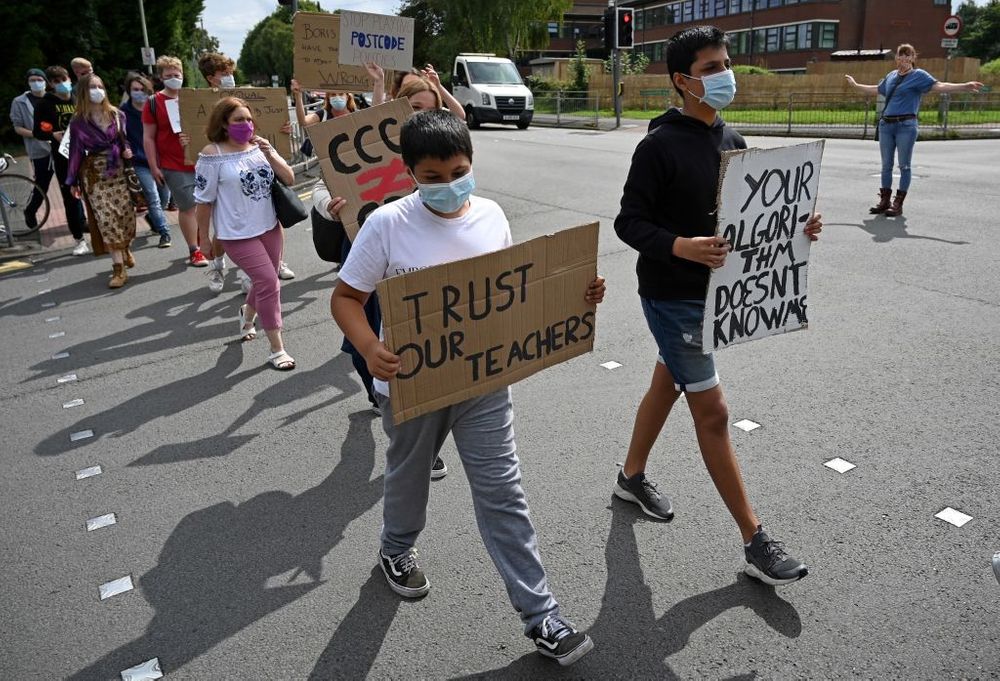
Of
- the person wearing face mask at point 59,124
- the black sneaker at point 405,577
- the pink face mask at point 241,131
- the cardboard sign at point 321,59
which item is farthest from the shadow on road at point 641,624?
the person wearing face mask at point 59,124

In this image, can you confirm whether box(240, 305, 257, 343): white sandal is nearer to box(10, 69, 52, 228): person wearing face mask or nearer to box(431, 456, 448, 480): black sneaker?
box(431, 456, 448, 480): black sneaker

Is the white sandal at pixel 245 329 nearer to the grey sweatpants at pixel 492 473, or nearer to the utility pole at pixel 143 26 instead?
the grey sweatpants at pixel 492 473

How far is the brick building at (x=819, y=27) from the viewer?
53.0 m

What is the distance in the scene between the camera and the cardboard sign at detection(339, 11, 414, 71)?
598 cm

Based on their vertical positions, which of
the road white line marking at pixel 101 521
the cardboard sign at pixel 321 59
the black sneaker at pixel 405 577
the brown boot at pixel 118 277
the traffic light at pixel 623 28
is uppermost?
the traffic light at pixel 623 28

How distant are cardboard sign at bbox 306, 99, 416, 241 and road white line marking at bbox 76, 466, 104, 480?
1848 mm

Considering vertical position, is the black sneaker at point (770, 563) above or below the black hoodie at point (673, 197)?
below

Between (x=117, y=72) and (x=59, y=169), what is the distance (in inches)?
1017

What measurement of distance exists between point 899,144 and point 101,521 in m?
9.16

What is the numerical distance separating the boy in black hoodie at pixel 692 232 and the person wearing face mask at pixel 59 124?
873cm

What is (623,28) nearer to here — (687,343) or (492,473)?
(687,343)

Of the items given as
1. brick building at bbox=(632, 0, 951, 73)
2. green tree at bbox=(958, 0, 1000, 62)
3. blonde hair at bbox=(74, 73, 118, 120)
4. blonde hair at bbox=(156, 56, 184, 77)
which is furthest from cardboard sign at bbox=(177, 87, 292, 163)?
green tree at bbox=(958, 0, 1000, 62)

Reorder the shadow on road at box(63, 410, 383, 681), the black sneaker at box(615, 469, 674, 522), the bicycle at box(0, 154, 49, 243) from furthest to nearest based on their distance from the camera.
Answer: the bicycle at box(0, 154, 49, 243), the black sneaker at box(615, 469, 674, 522), the shadow on road at box(63, 410, 383, 681)

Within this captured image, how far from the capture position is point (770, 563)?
2.97 m
